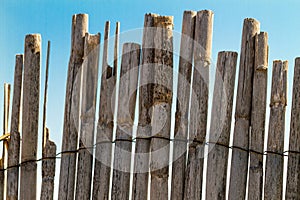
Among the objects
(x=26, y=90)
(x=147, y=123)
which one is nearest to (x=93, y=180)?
(x=147, y=123)

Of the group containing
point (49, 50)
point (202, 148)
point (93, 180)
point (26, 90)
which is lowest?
point (93, 180)

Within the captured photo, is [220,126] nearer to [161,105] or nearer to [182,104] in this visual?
[182,104]

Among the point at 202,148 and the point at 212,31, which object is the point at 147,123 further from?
the point at 212,31

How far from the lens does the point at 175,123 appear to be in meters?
4.04

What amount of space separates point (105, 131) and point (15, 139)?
2.33 ft

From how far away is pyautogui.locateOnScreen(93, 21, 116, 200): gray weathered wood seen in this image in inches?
160

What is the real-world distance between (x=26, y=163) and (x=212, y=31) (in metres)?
1.57

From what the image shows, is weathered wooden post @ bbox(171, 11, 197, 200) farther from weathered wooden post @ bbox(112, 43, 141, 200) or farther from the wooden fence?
weathered wooden post @ bbox(112, 43, 141, 200)

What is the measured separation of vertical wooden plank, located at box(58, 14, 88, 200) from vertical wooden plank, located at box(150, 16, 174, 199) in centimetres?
53

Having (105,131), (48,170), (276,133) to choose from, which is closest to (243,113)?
(276,133)

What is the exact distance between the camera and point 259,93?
158 inches

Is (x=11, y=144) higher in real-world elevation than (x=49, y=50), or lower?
lower

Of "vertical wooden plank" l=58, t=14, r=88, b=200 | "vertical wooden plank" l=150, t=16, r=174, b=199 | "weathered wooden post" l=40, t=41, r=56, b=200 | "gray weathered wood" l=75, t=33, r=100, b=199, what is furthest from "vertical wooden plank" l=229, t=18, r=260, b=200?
"weathered wooden post" l=40, t=41, r=56, b=200

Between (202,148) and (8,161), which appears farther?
(8,161)
